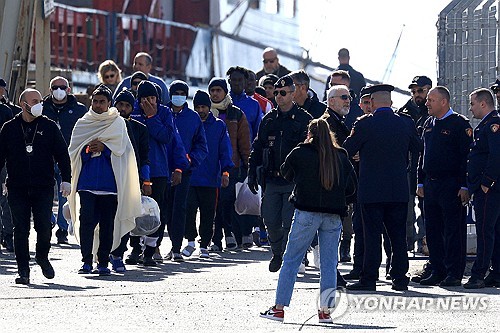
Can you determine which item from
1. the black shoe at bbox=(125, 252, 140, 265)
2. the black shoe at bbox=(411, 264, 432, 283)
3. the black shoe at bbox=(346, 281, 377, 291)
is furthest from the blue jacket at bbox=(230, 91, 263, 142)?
the black shoe at bbox=(346, 281, 377, 291)

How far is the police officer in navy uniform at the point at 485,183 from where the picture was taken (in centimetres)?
1354

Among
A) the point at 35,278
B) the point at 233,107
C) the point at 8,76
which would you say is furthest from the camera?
the point at 8,76

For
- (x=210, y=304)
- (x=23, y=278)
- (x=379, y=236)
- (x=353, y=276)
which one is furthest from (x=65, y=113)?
(x=210, y=304)

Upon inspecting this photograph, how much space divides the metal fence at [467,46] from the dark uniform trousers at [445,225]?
2.89 metres

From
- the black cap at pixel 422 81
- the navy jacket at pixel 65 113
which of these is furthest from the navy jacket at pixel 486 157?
the navy jacket at pixel 65 113

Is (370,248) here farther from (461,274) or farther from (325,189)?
(325,189)

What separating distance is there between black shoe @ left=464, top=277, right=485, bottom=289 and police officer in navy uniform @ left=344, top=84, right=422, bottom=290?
563 millimetres

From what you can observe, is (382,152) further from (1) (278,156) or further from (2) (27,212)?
(2) (27,212)

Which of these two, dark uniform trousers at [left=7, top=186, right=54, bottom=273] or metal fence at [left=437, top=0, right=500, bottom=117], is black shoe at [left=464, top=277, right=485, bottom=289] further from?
dark uniform trousers at [left=7, top=186, right=54, bottom=273]

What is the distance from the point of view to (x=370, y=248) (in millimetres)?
13508

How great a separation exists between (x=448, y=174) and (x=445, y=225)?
455mm

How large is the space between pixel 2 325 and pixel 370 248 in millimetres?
3831

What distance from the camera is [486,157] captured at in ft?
44.7

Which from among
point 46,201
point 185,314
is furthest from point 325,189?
point 46,201
